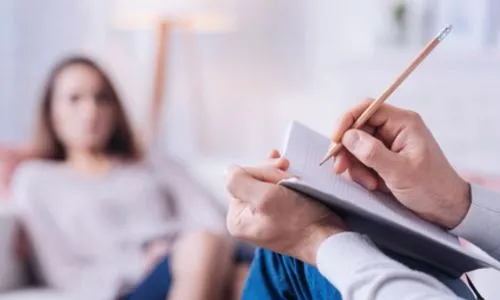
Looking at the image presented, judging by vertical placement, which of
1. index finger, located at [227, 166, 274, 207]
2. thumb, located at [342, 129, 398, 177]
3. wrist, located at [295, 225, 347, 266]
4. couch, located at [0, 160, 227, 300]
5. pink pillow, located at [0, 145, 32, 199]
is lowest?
couch, located at [0, 160, 227, 300]

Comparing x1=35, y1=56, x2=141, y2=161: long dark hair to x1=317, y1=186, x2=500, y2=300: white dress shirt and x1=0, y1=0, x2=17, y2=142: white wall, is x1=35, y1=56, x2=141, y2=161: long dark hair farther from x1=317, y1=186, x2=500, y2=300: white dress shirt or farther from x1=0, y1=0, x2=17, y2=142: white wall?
x1=317, y1=186, x2=500, y2=300: white dress shirt

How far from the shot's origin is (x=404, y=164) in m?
0.88

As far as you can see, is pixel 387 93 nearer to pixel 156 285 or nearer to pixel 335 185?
pixel 335 185

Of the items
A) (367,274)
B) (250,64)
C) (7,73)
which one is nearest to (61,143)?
(7,73)

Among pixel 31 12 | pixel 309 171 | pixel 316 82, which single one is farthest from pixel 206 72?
pixel 309 171

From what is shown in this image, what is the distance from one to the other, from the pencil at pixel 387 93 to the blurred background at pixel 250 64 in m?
1.67

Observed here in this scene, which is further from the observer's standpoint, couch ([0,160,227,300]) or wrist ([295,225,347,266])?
couch ([0,160,227,300])

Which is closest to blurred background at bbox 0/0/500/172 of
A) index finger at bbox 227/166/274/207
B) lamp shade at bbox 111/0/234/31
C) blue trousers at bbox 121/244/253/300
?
lamp shade at bbox 111/0/234/31

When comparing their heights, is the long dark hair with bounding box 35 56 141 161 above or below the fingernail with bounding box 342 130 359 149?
below

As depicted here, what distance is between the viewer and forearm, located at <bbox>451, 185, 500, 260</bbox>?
94 cm

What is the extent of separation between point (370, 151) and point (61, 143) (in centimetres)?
152

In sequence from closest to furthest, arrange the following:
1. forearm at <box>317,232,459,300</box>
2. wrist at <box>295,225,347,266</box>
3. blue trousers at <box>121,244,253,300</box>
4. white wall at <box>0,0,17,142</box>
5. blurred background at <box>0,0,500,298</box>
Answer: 1. forearm at <box>317,232,459,300</box>
2. wrist at <box>295,225,347,266</box>
3. blue trousers at <box>121,244,253,300</box>
4. blurred background at <box>0,0,500,298</box>
5. white wall at <box>0,0,17,142</box>

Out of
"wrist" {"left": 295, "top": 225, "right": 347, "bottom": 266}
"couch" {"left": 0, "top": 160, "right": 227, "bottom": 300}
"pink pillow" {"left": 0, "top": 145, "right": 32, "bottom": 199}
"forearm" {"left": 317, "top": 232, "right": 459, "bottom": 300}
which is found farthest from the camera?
"pink pillow" {"left": 0, "top": 145, "right": 32, "bottom": 199}

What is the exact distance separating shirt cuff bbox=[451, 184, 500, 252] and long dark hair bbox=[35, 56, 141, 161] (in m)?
1.43
